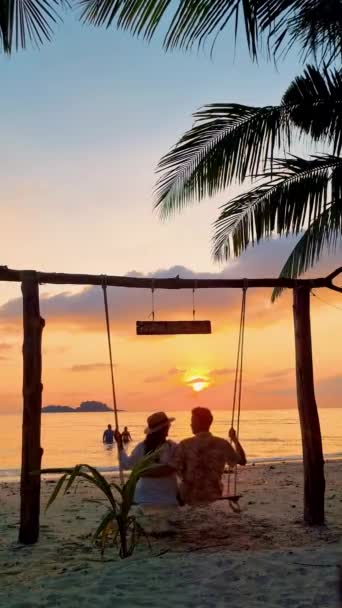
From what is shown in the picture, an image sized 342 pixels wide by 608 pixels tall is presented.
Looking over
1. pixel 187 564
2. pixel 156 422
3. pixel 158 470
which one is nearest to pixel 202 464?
pixel 158 470

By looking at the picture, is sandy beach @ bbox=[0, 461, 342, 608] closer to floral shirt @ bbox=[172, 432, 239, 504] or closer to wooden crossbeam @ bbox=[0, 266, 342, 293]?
floral shirt @ bbox=[172, 432, 239, 504]

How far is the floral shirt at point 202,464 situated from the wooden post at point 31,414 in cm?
141

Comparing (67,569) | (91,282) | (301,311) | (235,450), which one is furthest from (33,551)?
(301,311)

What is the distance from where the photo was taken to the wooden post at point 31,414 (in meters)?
7.19

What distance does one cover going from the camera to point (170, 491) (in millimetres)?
7164

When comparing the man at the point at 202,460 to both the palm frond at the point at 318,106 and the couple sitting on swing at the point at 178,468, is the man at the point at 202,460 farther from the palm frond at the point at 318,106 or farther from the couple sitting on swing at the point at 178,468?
the palm frond at the point at 318,106

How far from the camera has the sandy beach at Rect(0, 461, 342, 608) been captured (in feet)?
16.0

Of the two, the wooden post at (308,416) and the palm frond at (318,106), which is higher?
the palm frond at (318,106)

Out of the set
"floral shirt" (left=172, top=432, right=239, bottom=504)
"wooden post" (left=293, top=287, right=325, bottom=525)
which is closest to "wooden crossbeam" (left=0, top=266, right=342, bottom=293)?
"wooden post" (left=293, top=287, right=325, bottom=525)

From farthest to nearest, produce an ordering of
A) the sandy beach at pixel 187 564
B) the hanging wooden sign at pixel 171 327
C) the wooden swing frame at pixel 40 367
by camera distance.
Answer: the hanging wooden sign at pixel 171 327, the wooden swing frame at pixel 40 367, the sandy beach at pixel 187 564

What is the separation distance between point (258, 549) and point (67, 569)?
1.82 metres

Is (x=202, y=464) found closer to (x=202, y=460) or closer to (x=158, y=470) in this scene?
(x=202, y=460)

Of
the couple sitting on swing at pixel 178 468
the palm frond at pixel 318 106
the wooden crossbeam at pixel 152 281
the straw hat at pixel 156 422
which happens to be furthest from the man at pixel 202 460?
the palm frond at pixel 318 106

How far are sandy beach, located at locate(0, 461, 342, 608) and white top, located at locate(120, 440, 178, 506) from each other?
0.54 ft
